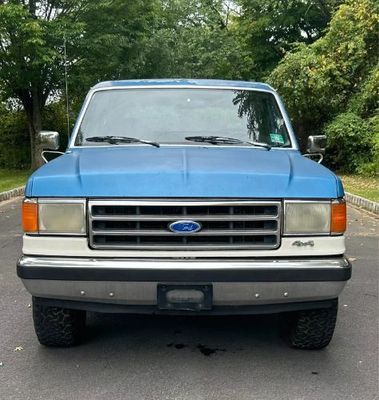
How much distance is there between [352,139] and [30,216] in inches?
683

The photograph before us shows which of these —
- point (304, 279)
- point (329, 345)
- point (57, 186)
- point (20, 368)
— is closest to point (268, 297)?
point (304, 279)

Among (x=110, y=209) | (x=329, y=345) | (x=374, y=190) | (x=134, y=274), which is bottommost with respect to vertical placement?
(x=374, y=190)

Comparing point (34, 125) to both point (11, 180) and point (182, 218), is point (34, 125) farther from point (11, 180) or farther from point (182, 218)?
point (182, 218)

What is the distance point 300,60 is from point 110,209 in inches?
721

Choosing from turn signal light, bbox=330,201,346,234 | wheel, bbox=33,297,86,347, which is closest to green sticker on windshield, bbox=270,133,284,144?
turn signal light, bbox=330,201,346,234

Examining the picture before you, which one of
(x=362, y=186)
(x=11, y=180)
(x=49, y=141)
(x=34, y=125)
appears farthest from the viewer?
(x=34, y=125)

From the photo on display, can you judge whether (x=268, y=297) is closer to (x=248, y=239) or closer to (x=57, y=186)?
(x=248, y=239)

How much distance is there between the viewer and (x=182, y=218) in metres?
3.52

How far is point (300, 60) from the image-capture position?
20.6 metres

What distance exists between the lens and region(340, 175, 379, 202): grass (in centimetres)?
1304

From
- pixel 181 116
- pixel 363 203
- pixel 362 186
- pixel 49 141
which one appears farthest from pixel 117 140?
pixel 362 186

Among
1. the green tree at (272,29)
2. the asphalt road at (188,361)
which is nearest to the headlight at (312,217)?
the asphalt road at (188,361)

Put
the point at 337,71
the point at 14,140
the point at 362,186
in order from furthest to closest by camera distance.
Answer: the point at 14,140 < the point at 337,71 < the point at 362,186

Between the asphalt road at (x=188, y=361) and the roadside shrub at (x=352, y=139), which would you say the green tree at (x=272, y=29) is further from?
the asphalt road at (x=188, y=361)
